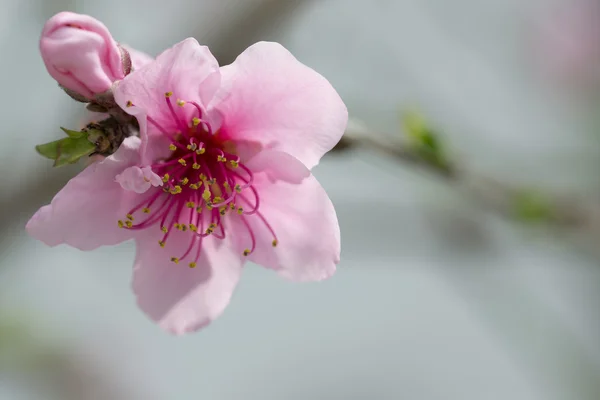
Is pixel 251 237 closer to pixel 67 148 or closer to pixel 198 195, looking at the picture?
pixel 198 195

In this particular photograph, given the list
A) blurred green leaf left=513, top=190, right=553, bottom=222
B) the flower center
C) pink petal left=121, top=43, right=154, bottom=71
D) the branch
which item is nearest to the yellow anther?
the flower center

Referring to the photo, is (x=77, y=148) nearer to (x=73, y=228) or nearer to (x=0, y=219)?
(x=73, y=228)

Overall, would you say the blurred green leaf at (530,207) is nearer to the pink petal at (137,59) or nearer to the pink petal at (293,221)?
the pink petal at (293,221)

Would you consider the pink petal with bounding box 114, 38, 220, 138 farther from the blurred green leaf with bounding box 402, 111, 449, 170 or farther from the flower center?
the blurred green leaf with bounding box 402, 111, 449, 170

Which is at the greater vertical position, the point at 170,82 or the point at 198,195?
the point at 170,82

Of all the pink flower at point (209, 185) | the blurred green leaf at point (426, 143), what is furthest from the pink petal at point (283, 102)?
the blurred green leaf at point (426, 143)

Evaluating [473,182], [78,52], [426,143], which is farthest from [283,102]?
[473,182]

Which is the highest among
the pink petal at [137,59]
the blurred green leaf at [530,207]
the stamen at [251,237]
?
the pink petal at [137,59]
